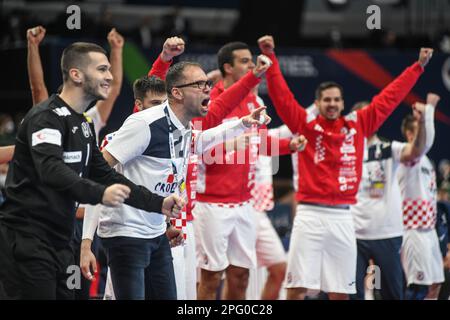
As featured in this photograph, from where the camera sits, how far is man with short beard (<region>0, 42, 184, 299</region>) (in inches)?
175

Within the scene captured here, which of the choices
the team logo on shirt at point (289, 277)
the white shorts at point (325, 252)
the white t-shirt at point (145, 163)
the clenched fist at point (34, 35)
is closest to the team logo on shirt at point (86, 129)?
the white t-shirt at point (145, 163)

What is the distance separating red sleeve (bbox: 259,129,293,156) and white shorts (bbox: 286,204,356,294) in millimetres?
695

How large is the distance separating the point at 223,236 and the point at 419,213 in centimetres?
252

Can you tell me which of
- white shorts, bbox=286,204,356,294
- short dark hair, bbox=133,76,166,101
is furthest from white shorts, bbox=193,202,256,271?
short dark hair, bbox=133,76,166,101

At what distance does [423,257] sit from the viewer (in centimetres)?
884

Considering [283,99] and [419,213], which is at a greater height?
[283,99]

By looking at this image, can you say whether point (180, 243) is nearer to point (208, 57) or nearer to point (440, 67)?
point (208, 57)

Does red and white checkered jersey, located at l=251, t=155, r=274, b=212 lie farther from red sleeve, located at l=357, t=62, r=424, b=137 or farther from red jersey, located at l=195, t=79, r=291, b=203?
red sleeve, located at l=357, t=62, r=424, b=137

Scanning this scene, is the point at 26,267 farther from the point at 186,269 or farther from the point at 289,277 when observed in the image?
the point at 289,277

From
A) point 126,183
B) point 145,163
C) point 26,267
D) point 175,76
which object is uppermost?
point 175,76

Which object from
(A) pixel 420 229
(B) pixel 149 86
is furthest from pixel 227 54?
(A) pixel 420 229

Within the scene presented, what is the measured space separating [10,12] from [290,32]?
16.7 ft

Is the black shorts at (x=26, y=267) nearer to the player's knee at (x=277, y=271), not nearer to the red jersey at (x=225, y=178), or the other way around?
the red jersey at (x=225, y=178)
